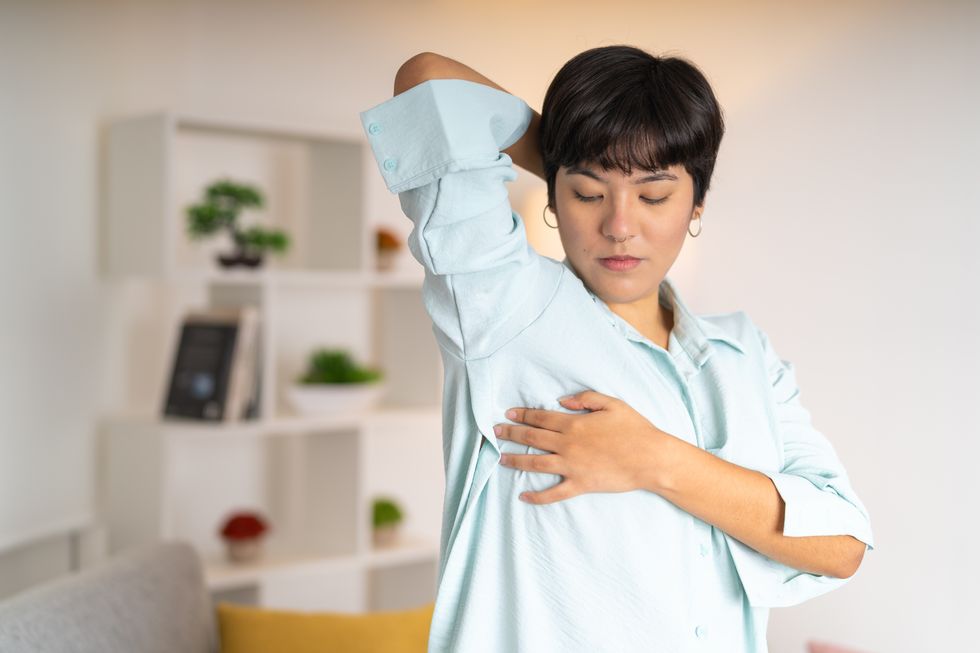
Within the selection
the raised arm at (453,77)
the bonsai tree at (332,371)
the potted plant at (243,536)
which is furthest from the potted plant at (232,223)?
the raised arm at (453,77)

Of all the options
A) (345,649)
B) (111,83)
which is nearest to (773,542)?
(345,649)

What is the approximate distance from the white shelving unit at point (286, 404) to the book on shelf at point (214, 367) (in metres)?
0.04

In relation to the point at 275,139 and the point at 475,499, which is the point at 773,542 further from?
the point at 275,139

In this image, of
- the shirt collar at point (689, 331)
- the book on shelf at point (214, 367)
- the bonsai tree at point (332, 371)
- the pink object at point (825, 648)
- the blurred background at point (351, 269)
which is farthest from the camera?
the bonsai tree at point (332, 371)

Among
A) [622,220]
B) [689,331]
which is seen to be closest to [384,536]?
[689,331]

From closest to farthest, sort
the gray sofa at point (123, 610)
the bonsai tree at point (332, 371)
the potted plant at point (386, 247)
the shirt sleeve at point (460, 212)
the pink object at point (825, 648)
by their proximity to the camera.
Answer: the shirt sleeve at point (460, 212)
the gray sofa at point (123, 610)
the pink object at point (825, 648)
the bonsai tree at point (332, 371)
the potted plant at point (386, 247)

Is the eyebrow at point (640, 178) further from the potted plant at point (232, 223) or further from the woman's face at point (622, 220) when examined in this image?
the potted plant at point (232, 223)

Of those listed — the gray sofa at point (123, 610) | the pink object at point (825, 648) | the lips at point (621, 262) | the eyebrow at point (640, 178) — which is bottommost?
the pink object at point (825, 648)

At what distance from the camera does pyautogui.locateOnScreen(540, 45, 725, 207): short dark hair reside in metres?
1.03

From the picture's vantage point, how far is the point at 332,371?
270 centimetres

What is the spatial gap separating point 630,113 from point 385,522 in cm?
202

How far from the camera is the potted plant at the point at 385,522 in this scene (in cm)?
286

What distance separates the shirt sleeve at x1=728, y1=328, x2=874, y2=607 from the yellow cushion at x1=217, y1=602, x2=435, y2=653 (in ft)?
3.21

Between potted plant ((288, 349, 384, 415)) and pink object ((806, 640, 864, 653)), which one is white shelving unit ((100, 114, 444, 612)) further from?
pink object ((806, 640, 864, 653))
